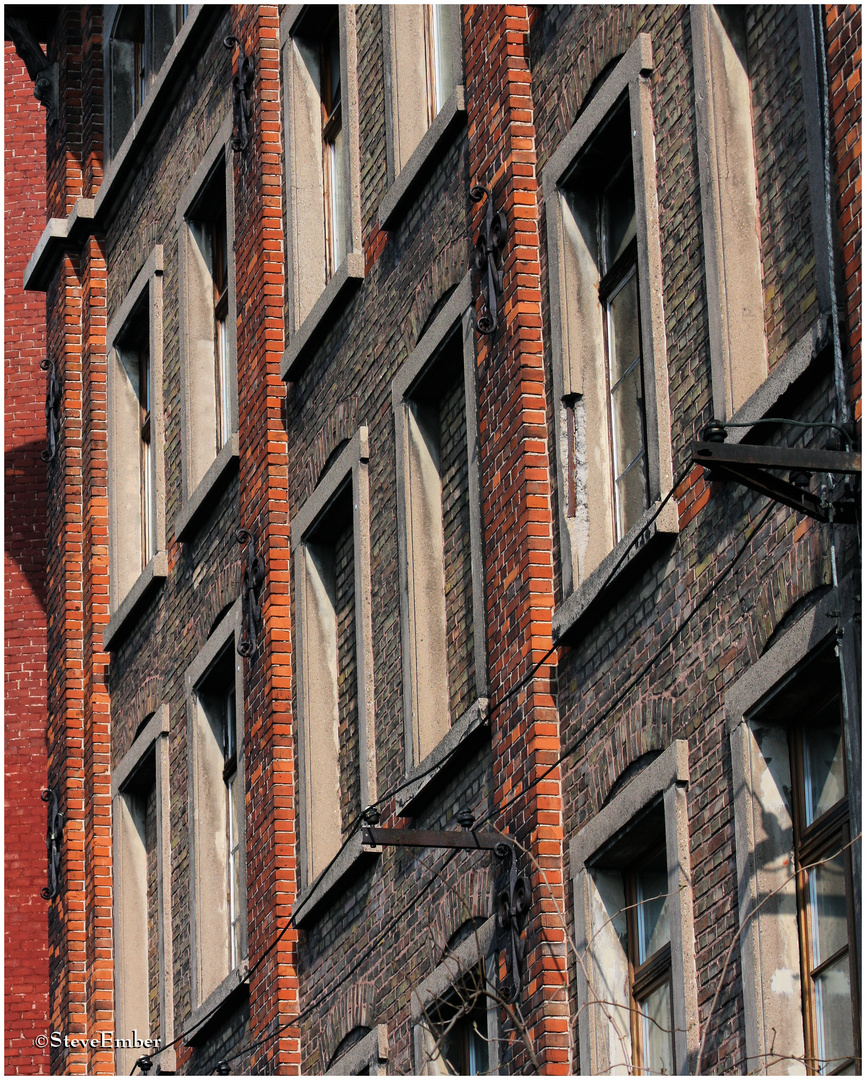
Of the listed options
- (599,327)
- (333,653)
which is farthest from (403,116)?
(333,653)

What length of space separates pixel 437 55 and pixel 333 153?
7.69 ft

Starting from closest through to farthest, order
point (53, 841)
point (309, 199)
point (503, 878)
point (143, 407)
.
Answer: point (503, 878), point (309, 199), point (53, 841), point (143, 407)

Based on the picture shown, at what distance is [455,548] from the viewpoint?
592 inches

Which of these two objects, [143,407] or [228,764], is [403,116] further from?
[143,407]

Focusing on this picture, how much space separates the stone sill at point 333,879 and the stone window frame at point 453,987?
3.97 ft

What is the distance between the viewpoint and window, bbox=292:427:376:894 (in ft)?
53.1

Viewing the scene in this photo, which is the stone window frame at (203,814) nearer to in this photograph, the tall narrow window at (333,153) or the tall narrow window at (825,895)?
the tall narrow window at (333,153)

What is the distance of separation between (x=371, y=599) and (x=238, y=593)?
8.66 feet

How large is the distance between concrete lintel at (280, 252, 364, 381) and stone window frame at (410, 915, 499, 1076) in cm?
490

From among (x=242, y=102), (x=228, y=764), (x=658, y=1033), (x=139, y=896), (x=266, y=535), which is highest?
(x=242, y=102)

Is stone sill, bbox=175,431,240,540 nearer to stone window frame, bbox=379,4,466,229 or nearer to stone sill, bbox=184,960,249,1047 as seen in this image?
stone window frame, bbox=379,4,466,229

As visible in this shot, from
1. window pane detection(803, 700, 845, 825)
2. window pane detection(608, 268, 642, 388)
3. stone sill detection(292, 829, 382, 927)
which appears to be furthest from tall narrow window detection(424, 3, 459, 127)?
window pane detection(803, 700, 845, 825)

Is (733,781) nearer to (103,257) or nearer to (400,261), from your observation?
(400,261)

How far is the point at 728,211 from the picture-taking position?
11617 mm
